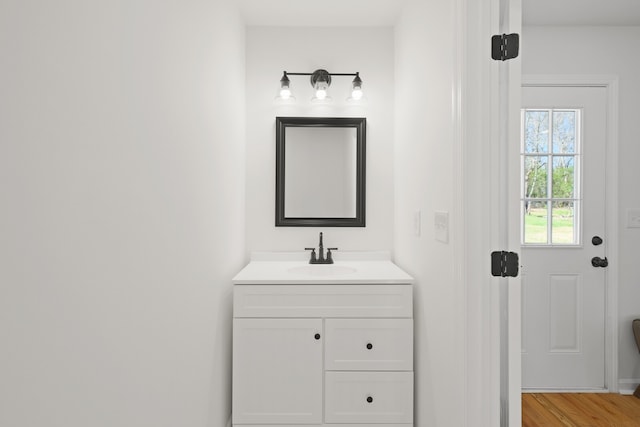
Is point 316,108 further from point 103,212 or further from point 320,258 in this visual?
point 103,212

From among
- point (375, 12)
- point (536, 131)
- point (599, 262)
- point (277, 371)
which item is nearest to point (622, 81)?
point (536, 131)

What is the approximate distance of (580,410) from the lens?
2.36 m

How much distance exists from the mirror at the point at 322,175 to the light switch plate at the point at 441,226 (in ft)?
3.22

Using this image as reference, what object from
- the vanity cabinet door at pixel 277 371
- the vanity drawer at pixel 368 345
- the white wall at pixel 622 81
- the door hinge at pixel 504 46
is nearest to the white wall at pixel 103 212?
the vanity cabinet door at pixel 277 371

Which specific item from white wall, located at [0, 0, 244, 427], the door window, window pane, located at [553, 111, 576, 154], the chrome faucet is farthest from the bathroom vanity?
window pane, located at [553, 111, 576, 154]

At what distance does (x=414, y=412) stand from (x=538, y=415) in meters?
0.87

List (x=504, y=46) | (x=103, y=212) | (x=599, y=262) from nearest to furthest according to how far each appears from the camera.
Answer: (x=103, y=212) → (x=504, y=46) → (x=599, y=262)

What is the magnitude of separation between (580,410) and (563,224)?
3.80 feet

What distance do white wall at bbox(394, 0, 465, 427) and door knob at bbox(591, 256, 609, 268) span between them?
4.41ft

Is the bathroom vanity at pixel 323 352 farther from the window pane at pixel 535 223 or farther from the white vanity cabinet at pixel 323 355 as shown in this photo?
the window pane at pixel 535 223

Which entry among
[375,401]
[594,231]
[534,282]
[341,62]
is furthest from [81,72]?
[594,231]

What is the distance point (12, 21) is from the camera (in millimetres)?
639

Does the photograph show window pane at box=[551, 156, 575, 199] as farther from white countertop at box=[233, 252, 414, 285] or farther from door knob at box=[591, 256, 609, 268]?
white countertop at box=[233, 252, 414, 285]

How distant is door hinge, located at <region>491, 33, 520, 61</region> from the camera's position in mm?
1307
